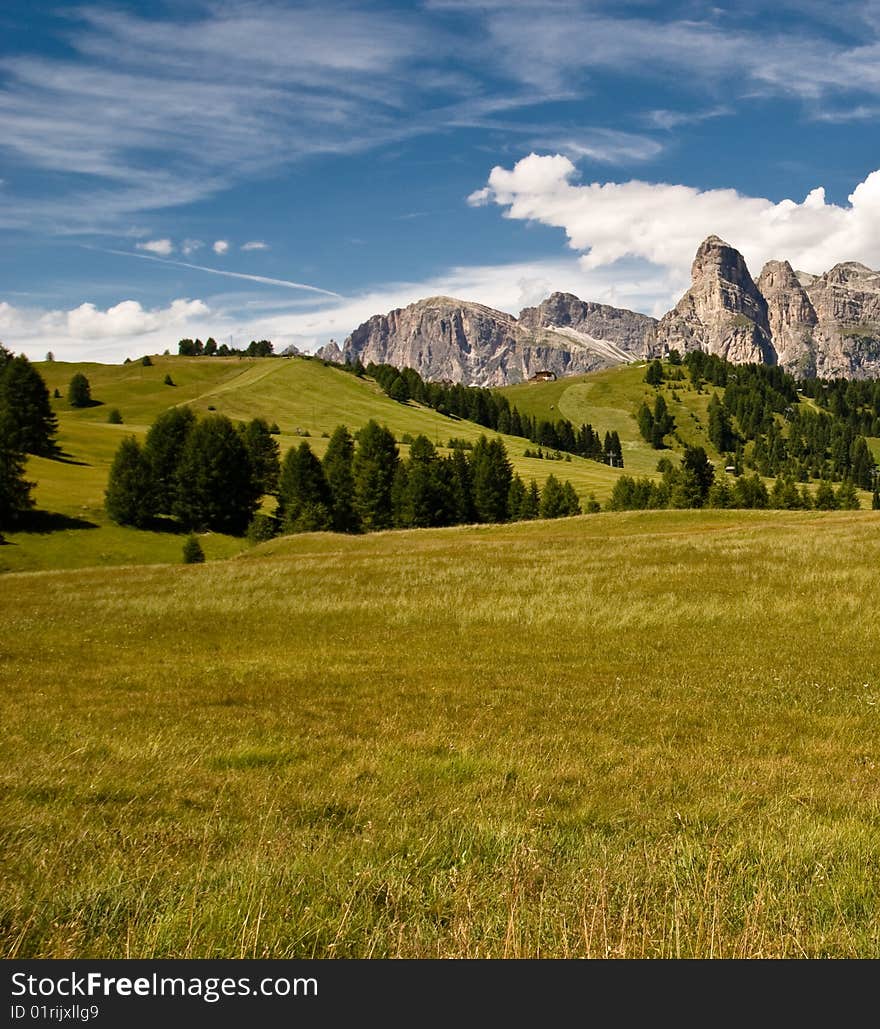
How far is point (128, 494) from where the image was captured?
89125 millimetres

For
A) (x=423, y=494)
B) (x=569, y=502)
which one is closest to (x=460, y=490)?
(x=423, y=494)

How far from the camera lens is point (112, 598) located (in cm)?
3441

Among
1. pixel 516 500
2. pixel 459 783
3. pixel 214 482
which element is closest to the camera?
pixel 459 783

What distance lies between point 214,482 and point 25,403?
3784cm

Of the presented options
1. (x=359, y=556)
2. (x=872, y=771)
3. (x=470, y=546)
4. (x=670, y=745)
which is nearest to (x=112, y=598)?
(x=359, y=556)

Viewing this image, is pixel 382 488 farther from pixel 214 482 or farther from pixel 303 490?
pixel 214 482

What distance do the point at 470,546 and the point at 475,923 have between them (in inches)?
1659

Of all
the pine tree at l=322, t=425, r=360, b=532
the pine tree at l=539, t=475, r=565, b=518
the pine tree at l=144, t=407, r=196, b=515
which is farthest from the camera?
the pine tree at l=539, t=475, r=565, b=518

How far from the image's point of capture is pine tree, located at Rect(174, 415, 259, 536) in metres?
95.5

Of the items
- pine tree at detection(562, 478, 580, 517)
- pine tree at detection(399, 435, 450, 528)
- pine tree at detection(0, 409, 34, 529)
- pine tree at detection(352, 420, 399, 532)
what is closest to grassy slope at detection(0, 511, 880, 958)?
pine tree at detection(0, 409, 34, 529)

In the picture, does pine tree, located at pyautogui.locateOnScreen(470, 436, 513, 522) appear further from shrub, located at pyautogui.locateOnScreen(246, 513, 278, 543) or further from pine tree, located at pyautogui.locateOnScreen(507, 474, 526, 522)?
shrub, located at pyautogui.locateOnScreen(246, 513, 278, 543)

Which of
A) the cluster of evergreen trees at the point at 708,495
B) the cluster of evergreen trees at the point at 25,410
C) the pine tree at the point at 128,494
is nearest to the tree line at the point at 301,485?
the pine tree at the point at 128,494

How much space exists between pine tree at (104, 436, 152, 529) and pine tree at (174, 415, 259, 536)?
531cm
